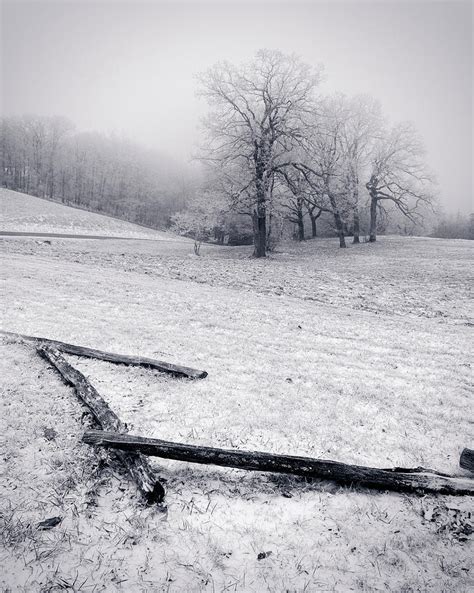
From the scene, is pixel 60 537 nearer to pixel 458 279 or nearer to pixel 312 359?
pixel 312 359

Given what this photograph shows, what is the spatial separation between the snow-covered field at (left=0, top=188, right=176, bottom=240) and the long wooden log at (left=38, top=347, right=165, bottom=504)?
130 feet

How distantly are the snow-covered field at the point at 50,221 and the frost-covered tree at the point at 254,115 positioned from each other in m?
27.6

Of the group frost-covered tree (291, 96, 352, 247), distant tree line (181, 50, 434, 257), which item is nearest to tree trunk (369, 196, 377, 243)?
frost-covered tree (291, 96, 352, 247)

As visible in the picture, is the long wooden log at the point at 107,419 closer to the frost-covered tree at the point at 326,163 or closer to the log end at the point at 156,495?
the log end at the point at 156,495

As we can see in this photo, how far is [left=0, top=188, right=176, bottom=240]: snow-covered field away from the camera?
129ft

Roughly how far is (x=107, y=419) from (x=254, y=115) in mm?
23581

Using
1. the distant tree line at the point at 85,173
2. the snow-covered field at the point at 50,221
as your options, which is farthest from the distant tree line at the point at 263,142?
the distant tree line at the point at 85,173

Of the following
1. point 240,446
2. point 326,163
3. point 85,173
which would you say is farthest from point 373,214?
point 85,173

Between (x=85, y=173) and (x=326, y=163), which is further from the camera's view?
(x=85, y=173)

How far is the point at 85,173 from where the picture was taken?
83.5 m

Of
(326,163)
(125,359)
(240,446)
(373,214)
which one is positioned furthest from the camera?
(373,214)

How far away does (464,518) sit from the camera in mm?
2617

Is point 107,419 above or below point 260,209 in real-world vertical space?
below

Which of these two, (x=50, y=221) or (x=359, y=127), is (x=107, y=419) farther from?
(x=50, y=221)
